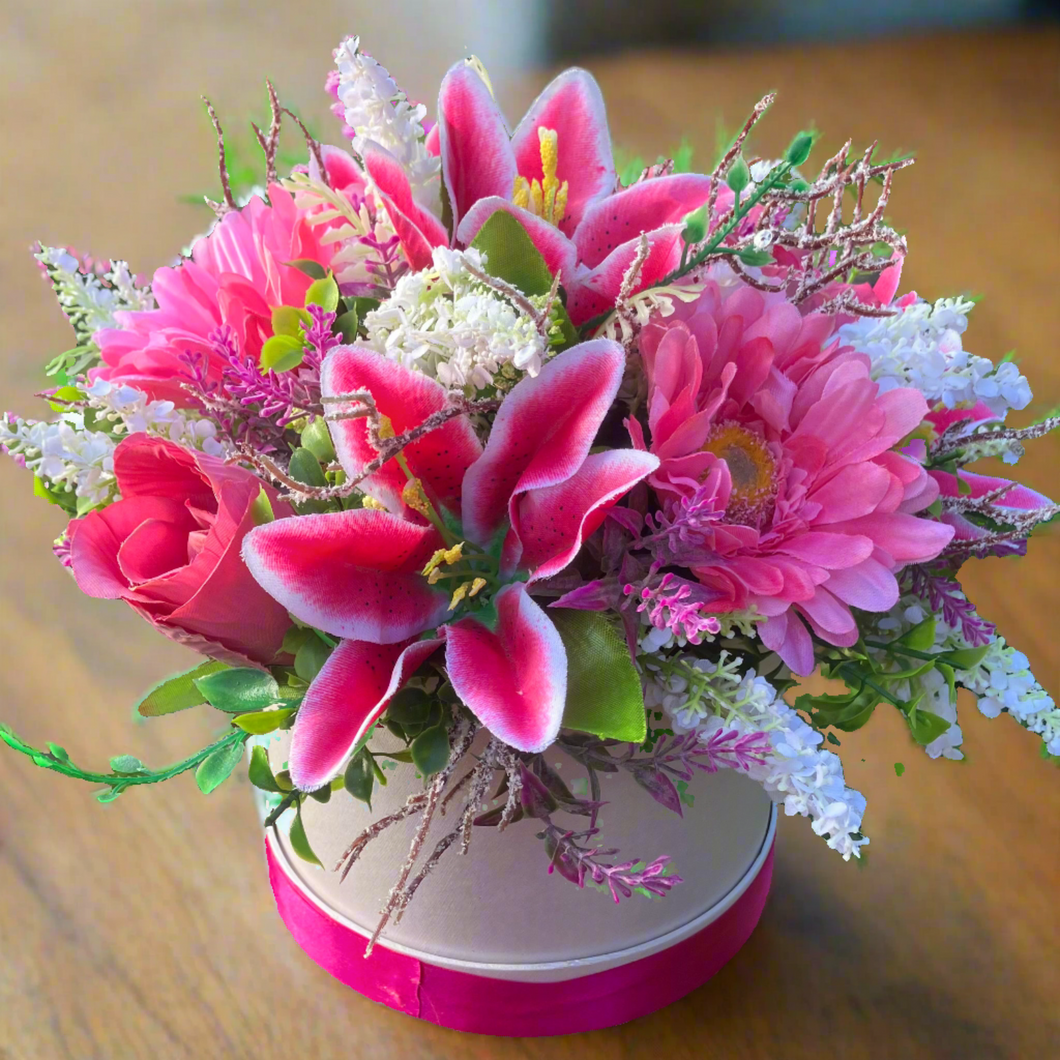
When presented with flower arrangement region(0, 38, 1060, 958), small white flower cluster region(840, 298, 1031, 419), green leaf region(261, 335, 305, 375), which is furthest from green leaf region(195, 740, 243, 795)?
small white flower cluster region(840, 298, 1031, 419)

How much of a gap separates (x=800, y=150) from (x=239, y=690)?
20cm

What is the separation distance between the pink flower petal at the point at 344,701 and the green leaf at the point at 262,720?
0.01 meters

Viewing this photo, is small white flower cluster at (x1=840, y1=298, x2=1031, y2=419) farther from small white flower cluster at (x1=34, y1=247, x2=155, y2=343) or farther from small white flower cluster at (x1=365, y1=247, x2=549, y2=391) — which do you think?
small white flower cluster at (x1=34, y1=247, x2=155, y2=343)

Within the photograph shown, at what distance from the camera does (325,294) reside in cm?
29

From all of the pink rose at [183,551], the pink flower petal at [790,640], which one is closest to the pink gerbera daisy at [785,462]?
the pink flower petal at [790,640]

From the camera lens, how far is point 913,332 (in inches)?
13.2

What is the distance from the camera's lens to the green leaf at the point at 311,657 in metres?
0.28

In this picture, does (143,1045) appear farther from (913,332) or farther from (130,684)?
(913,332)

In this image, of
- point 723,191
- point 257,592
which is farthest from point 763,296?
point 257,592

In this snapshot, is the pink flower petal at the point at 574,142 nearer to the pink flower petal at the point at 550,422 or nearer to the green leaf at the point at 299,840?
the pink flower petal at the point at 550,422

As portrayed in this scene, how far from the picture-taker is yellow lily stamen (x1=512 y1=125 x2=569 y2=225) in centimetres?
32

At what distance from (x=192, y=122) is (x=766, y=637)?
1.14 m

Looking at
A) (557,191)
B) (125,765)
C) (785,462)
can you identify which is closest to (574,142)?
(557,191)

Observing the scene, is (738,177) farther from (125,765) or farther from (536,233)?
(125,765)
